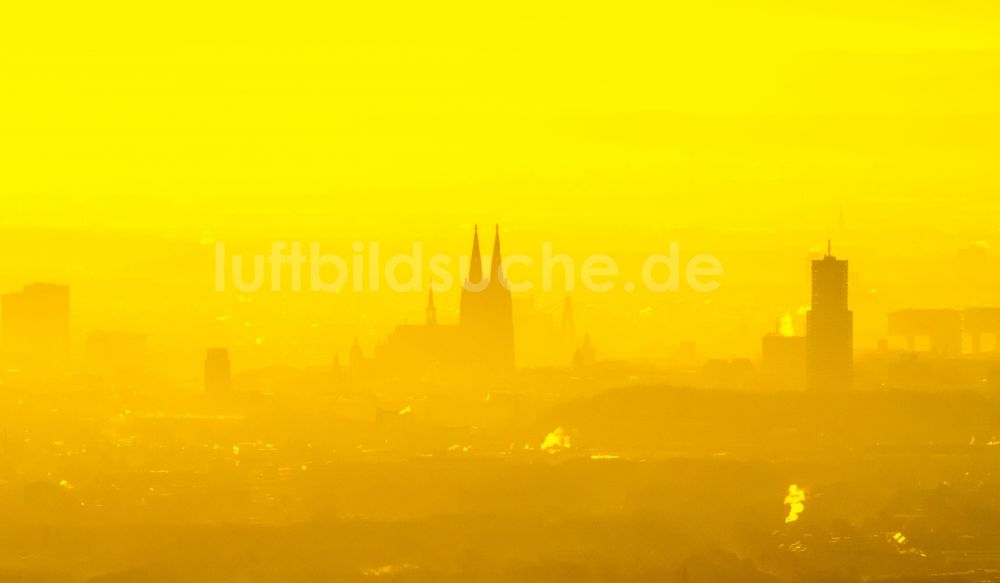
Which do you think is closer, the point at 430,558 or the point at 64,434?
the point at 430,558

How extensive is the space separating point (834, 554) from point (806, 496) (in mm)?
23557

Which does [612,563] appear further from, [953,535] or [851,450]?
[851,450]

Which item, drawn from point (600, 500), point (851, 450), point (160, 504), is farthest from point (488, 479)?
point (851, 450)

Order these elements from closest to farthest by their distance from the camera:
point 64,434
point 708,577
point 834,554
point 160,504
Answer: point 708,577 < point 834,554 < point 160,504 < point 64,434

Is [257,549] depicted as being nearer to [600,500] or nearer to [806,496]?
[600,500]

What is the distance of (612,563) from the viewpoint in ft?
472

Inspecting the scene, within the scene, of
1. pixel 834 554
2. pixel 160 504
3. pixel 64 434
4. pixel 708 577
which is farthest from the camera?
pixel 64 434

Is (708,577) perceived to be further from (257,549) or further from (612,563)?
(257,549)

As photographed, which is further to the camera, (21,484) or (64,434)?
(64,434)

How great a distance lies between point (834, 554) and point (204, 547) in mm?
31416

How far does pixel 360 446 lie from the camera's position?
196625mm

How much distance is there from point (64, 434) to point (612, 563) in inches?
2396

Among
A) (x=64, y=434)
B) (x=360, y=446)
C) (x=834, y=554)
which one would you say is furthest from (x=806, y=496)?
(x=64, y=434)

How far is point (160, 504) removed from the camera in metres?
164
